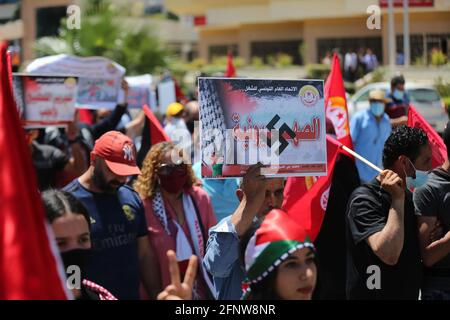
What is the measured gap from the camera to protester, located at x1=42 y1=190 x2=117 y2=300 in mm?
3830

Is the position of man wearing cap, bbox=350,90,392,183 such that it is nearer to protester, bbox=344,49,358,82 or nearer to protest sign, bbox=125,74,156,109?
protest sign, bbox=125,74,156,109

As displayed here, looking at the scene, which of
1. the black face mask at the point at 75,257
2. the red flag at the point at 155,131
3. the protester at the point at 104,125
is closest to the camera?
the black face mask at the point at 75,257

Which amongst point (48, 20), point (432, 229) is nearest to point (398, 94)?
point (432, 229)

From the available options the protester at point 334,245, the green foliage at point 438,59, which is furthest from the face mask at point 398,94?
the green foliage at point 438,59

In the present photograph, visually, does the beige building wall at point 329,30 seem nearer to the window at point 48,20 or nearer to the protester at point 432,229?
the window at point 48,20

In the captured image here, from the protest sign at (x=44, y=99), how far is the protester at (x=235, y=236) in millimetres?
4250

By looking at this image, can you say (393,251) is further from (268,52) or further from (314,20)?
(268,52)

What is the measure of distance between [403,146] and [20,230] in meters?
2.64

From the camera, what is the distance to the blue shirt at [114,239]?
17.1 feet

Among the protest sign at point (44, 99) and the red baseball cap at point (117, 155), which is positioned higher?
the protest sign at point (44, 99)

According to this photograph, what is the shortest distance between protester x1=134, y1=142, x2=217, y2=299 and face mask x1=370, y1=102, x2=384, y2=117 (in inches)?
182

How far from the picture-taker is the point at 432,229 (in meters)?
4.79

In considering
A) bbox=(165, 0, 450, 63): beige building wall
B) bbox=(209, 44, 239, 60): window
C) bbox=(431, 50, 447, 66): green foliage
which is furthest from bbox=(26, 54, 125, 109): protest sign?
bbox=(209, 44, 239, 60): window

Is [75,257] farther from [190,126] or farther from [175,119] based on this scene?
[190,126]
